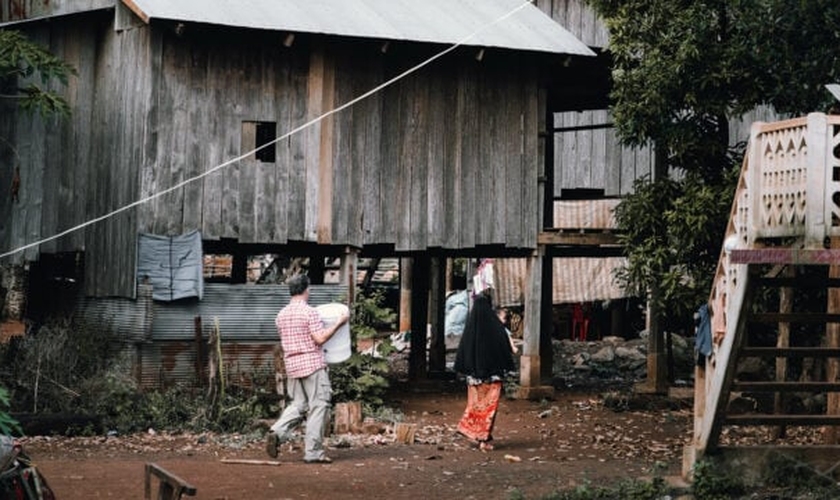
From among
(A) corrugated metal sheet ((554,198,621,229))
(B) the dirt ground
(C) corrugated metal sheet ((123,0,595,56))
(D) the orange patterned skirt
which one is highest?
(C) corrugated metal sheet ((123,0,595,56))

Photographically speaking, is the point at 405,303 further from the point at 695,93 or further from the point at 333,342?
the point at 333,342

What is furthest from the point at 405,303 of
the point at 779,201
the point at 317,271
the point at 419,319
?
the point at 779,201

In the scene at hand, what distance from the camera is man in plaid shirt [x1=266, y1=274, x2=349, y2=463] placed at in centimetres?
1460

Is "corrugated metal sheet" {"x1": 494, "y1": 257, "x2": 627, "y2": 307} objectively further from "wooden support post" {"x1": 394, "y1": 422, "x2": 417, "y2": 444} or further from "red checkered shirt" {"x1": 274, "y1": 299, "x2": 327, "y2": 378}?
"red checkered shirt" {"x1": 274, "y1": 299, "x2": 327, "y2": 378}

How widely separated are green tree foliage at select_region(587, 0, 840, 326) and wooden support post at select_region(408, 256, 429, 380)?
586 centimetres

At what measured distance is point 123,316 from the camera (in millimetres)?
18953

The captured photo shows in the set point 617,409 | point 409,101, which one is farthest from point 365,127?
point 617,409

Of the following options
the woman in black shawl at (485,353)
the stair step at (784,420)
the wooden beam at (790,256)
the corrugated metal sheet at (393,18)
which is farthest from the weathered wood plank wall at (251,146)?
the wooden beam at (790,256)

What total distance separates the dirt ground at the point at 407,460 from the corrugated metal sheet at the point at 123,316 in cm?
196

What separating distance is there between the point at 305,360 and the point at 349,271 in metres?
5.71

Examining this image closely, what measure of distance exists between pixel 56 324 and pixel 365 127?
16.8 ft

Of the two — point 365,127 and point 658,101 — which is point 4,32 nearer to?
point 365,127

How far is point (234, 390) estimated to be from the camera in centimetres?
1895

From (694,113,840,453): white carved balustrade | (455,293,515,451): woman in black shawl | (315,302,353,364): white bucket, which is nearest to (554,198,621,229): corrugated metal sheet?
(455,293,515,451): woman in black shawl
